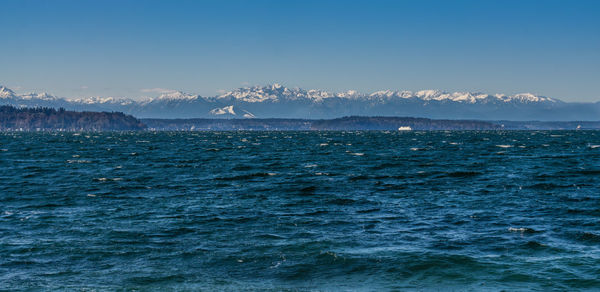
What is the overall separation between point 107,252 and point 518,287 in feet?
48.1

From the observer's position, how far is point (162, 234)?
23391 millimetres

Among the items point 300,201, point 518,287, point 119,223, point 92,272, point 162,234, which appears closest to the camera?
point 518,287

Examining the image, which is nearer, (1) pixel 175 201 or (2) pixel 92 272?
(2) pixel 92 272

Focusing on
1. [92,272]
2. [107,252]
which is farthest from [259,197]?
[92,272]

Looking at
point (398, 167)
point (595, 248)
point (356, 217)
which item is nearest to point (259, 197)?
point (356, 217)

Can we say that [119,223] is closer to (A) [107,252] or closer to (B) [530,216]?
(A) [107,252]

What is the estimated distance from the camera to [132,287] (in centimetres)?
1592

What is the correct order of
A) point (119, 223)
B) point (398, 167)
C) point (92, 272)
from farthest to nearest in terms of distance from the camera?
point (398, 167), point (119, 223), point (92, 272)

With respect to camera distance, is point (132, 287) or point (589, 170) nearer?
point (132, 287)

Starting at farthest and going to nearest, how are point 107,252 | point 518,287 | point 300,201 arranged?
point 300,201 < point 107,252 < point 518,287

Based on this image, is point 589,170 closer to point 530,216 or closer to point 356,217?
point 530,216

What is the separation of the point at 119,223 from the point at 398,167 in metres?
38.1

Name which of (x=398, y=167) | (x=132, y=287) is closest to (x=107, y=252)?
(x=132, y=287)

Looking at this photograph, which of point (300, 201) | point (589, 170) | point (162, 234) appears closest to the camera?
point (162, 234)
